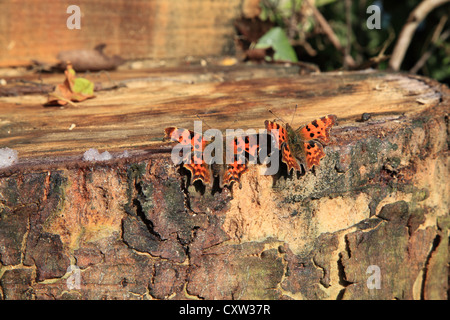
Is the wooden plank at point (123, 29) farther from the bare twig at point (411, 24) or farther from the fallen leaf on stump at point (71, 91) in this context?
the bare twig at point (411, 24)

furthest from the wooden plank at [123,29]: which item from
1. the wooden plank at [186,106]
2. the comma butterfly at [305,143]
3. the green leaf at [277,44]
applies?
the comma butterfly at [305,143]

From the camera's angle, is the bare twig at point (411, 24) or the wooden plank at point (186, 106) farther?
the bare twig at point (411, 24)

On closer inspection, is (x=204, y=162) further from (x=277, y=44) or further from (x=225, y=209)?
(x=277, y=44)

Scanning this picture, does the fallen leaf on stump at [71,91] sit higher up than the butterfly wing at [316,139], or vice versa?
the fallen leaf on stump at [71,91]

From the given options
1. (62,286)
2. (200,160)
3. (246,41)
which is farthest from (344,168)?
(246,41)

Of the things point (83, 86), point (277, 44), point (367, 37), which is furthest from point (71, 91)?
point (367, 37)

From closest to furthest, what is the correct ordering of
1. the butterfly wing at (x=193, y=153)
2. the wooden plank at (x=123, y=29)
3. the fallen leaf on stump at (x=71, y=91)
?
1. the butterfly wing at (x=193, y=153)
2. the fallen leaf on stump at (x=71, y=91)
3. the wooden plank at (x=123, y=29)

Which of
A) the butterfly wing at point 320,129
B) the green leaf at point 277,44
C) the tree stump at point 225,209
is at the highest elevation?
the green leaf at point 277,44
